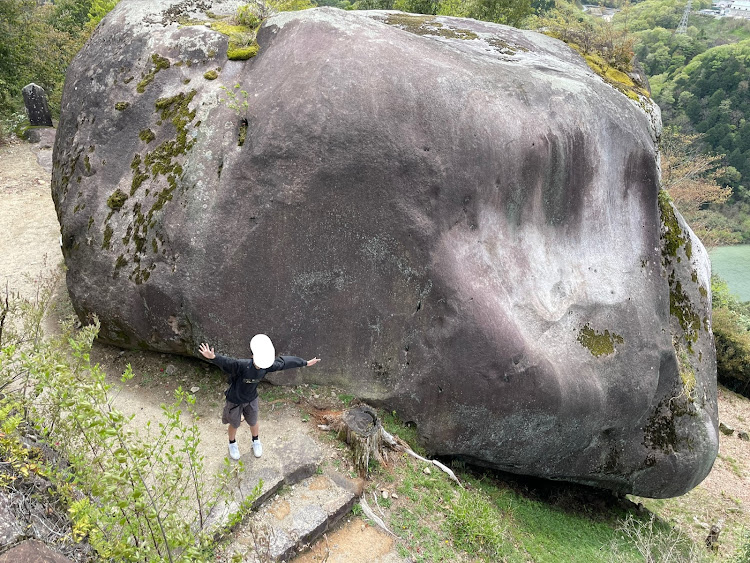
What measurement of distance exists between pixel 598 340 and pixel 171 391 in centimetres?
637

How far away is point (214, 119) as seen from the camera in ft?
25.4

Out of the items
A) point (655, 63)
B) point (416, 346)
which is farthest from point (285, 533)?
point (655, 63)

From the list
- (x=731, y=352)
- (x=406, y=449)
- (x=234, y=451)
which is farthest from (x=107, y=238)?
(x=731, y=352)

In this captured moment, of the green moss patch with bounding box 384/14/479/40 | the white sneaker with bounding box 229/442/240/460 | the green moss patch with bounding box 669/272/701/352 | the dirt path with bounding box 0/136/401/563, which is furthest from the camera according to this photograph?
the green moss patch with bounding box 384/14/479/40

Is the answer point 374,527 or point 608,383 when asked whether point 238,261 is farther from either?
point 608,383

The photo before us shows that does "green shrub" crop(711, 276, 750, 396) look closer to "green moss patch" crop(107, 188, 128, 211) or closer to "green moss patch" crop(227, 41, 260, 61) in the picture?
"green moss patch" crop(227, 41, 260, 61)

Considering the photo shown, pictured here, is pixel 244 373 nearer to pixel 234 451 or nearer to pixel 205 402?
pixel 234 451

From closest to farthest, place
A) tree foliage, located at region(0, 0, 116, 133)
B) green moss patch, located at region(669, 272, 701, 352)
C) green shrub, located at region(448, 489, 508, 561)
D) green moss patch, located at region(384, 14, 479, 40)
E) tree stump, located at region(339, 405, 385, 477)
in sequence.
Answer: green shrub, located at region(448, 489, 508, 561)
tree stump, located at region(339, 405, 385, 477)
green moss patch, located at region(669, 272, 701, 352)
green moss patch, located at region(384, 14, 479, 40)
tree foliage, located at region(0, 0, 116, 133)

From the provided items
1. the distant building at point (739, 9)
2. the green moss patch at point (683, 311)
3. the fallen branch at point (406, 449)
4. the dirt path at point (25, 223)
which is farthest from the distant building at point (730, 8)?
the fallen branch at point (406, 449)

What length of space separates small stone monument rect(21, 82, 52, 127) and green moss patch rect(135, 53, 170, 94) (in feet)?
42.2

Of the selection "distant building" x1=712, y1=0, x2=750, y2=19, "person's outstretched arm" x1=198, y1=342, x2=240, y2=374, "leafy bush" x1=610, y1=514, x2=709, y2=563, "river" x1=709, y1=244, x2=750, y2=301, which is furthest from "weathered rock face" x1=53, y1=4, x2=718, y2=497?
"distant building" x1=712, y1=0, x2=750, y2=19

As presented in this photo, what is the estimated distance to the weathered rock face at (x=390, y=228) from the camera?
7270 millimetres

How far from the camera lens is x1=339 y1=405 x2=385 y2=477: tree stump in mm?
6707

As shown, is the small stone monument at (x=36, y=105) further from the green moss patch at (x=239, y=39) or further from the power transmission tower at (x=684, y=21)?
the power transmission tower at (x=684, y=21)
